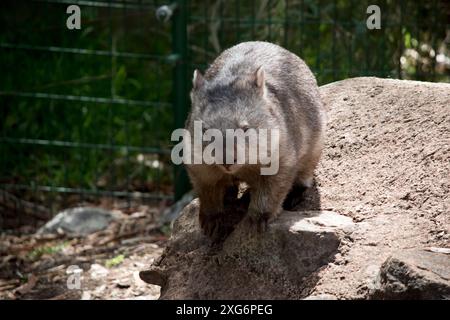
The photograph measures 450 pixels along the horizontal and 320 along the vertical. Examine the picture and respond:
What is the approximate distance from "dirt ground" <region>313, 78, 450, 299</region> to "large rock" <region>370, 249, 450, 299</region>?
0.19 metres

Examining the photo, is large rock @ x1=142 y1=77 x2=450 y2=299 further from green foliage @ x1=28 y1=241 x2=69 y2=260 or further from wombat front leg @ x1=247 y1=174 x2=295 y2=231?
green foliage @ x1=28 y1=241 x2=69 y2=260

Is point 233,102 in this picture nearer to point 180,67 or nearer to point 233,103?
point 233,103

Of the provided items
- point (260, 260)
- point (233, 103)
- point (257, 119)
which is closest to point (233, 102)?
point (233, 103)

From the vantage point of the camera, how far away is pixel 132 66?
9.65 metres

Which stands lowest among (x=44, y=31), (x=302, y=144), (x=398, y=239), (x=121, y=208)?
(x=121, y=208)

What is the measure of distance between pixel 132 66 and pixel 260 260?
5539 millimetres

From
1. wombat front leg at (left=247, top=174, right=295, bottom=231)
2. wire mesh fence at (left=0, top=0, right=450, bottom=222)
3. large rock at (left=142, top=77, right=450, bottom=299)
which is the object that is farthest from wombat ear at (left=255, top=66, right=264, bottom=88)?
wire mesh fence at (left=0, top=0, right=450, bottom=222)

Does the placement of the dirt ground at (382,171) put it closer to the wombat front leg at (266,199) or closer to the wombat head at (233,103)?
the wombat front leg at (266,199)

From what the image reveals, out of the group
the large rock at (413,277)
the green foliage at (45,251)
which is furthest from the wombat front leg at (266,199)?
the green foliage at (45,251)

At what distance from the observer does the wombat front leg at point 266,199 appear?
456cm
